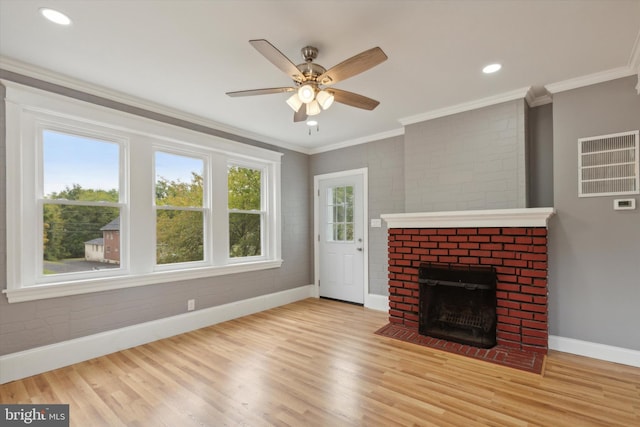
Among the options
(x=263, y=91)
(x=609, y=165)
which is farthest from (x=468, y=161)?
(x=263, y=91)

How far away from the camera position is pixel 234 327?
12.6 ft

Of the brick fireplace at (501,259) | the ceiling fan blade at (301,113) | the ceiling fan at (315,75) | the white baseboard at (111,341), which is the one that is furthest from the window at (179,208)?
the brick fireplace at (501,259)

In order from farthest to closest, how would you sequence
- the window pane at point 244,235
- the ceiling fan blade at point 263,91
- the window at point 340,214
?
the window at point 340,214 → the window pane at point 244,235 → the ceiling fan blade at point 263,91

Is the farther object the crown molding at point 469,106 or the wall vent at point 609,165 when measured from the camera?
the crown molding at point 469,106

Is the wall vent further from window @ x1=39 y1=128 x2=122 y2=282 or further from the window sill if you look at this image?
window @ x1=39 y1=128 x2=122 y2=282

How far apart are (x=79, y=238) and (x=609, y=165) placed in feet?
16.8

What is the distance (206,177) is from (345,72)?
8.78 ft

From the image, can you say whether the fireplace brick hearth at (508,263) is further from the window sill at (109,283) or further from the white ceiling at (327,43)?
the window sill at (109,283)

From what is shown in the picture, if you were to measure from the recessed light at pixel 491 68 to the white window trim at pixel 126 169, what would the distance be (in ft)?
10.1

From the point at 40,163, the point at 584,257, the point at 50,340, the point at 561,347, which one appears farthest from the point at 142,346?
the point at 584,257

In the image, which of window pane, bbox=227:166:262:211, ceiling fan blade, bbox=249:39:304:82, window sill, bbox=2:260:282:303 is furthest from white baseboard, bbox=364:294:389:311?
ceiling fan blade, bbox=249:39:304:82

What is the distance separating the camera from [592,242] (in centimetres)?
288

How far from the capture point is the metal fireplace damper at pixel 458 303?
3137 millimetres

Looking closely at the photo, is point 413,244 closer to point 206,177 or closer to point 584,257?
point 584,257
